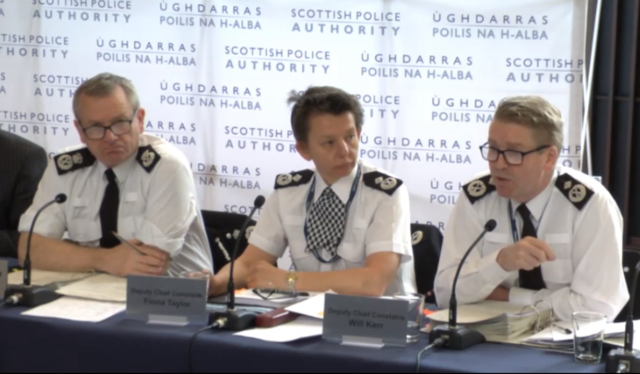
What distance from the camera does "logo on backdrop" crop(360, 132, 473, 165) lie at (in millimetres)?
4344

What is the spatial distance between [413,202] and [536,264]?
176cm

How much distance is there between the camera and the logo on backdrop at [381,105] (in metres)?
4.43

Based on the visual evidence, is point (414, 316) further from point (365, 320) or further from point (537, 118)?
point (537, 118)

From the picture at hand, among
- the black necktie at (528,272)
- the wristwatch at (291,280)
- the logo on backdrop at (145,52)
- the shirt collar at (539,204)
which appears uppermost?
the logo on backdrop at (145,52)

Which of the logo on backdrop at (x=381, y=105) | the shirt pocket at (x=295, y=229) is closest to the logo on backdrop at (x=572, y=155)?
the logo on backdrop at (x=381, y=105)

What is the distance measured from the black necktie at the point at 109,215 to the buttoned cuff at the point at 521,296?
55.9 inches

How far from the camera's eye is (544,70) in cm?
418

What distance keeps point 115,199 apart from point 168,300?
0.85 meters

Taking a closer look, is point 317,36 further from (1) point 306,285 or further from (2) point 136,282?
(2) point 136,282

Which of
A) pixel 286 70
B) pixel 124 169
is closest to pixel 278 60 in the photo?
pixel 286 70

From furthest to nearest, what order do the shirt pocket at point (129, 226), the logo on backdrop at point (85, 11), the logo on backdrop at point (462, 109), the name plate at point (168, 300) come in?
the logo on backdrop at point (85, 11) → the logo on backdrop at point (462, 109) → the shirt pocket at point (129, 226) → the name plate at point (168, 300)

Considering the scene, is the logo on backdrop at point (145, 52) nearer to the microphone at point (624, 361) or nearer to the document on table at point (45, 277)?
the document on table at point (45, 277)

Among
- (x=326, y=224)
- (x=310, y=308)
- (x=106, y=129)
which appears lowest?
(x=310, y=308)

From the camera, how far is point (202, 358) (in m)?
2.57
